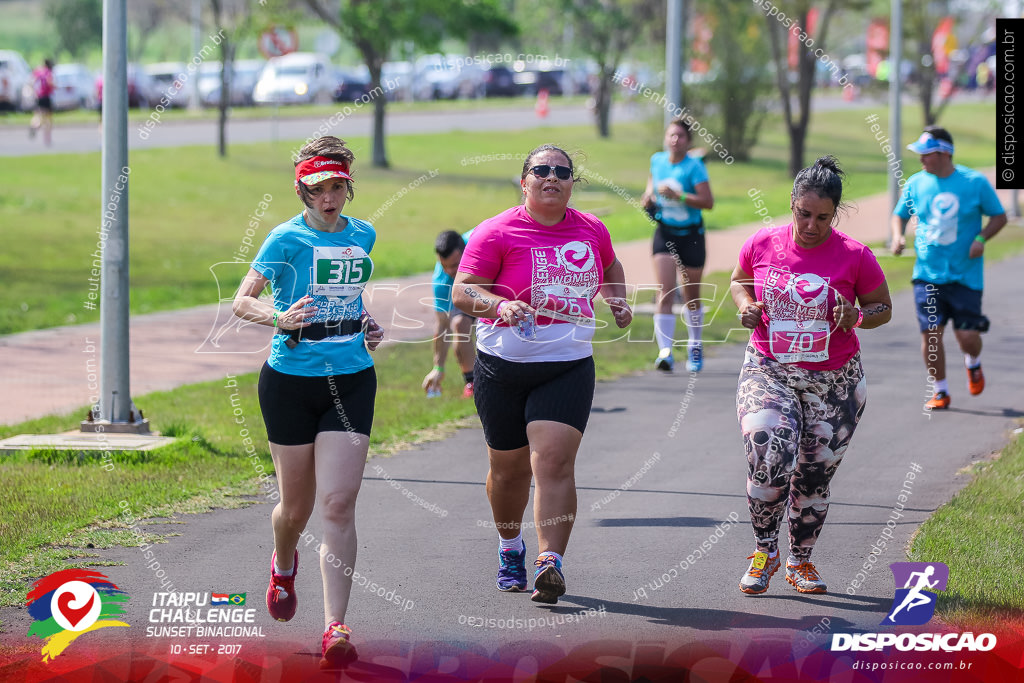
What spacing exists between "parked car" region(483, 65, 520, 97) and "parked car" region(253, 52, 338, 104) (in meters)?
7.77

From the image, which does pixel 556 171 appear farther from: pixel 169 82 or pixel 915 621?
pixel 169 82

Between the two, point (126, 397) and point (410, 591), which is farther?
point (126, 397)

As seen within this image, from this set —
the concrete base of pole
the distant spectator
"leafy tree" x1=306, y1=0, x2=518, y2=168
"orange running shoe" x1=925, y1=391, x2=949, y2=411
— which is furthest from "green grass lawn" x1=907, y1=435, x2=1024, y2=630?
the distant spectator

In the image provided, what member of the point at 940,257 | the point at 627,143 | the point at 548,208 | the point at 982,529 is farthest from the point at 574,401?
the point at 627,143

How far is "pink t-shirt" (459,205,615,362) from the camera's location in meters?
5.45

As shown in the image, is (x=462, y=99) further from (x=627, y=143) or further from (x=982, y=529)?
(x=982, y=529)

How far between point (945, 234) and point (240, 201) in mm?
17535

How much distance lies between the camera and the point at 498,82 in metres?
53.6

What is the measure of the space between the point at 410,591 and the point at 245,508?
5.89 ft

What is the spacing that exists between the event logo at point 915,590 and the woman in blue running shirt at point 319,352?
2.26 meters

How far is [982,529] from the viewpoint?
661 centimetres

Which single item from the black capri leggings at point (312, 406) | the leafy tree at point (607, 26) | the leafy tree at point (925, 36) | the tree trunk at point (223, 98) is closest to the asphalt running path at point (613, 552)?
the black capri leggings at point (312, 406)

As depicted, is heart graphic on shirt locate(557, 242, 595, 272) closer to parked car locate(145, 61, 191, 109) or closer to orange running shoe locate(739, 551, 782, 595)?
orange running shoe locate(739, 551, 782, 595)

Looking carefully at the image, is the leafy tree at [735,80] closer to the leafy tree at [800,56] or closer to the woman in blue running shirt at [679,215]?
the leafy tree at [800,56]
